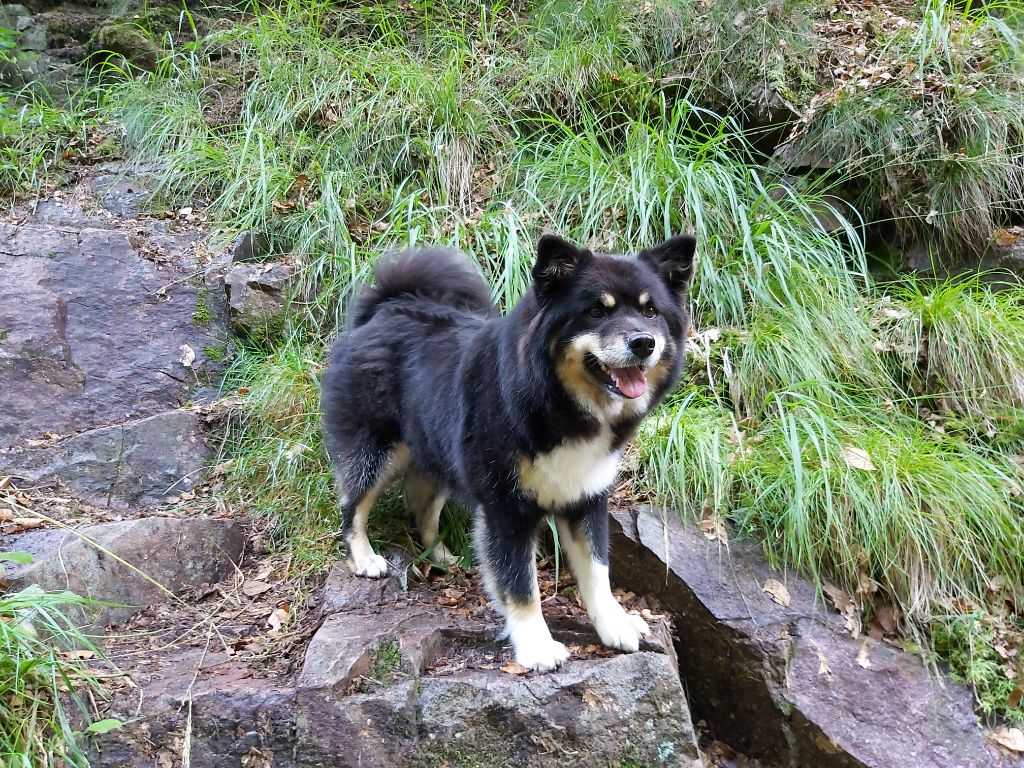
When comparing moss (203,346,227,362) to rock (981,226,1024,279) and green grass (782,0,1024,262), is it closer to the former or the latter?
green grass (782,0,1024,262)

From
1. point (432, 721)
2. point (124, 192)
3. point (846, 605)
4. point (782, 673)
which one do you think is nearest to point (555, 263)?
point (432, 721)

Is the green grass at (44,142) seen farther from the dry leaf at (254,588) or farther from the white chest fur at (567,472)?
the white chest fur at (567,472)

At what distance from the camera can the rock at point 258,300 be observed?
511 centimetres

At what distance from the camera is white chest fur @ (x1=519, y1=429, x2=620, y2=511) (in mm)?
2762

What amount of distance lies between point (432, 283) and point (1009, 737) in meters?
3.21

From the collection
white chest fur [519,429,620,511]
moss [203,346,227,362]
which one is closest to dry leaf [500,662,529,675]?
white chest fur [519,429,620,511]

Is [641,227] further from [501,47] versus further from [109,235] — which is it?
[109,235]

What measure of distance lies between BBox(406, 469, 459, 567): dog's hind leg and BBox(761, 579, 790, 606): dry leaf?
150cm

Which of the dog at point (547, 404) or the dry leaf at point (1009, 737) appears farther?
the dry leaf at point (1009, 737)

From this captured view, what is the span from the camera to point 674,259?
2867mm

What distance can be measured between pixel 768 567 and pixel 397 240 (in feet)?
10.2

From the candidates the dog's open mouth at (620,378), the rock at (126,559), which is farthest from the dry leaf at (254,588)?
the dog's open mouth at (620,378)

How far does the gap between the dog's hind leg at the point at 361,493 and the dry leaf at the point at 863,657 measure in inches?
84.4

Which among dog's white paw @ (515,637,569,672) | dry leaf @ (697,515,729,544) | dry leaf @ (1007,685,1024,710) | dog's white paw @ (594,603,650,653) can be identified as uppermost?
dry leaf @ (697,515,729,544)
